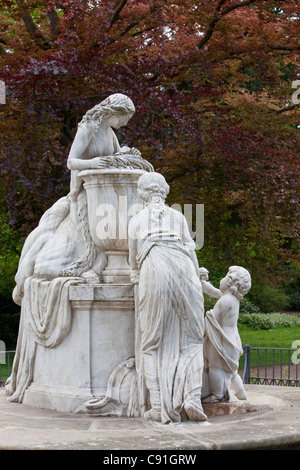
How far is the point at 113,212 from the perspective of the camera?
6.98m

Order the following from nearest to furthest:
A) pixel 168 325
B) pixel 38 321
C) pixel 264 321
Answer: pixel 168 325, pixel 38 321, pixel 264 321

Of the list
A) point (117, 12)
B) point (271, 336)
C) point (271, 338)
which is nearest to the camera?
point (117, 12)

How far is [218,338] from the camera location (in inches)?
272

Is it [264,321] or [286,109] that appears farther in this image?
[264,321]

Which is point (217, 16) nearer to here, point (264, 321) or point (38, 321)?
point (38, 321)

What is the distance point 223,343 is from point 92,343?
46.6 inches

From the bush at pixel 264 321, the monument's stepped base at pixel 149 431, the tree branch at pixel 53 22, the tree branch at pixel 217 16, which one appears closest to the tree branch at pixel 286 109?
the tree branch at pixel 217 16

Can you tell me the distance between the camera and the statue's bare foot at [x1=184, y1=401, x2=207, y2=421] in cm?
589

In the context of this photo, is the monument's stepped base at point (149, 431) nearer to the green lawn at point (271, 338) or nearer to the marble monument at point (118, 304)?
the marble monument at point (118, 304)

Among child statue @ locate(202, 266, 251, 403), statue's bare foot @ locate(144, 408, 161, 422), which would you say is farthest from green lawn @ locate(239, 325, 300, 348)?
statue's bare foot @ locate(144, 408, 161, 422)

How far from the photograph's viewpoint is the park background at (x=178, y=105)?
11.8 m

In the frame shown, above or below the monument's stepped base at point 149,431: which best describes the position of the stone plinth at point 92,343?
above

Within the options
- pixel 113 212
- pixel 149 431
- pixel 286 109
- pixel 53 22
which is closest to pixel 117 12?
pixel 53 22
